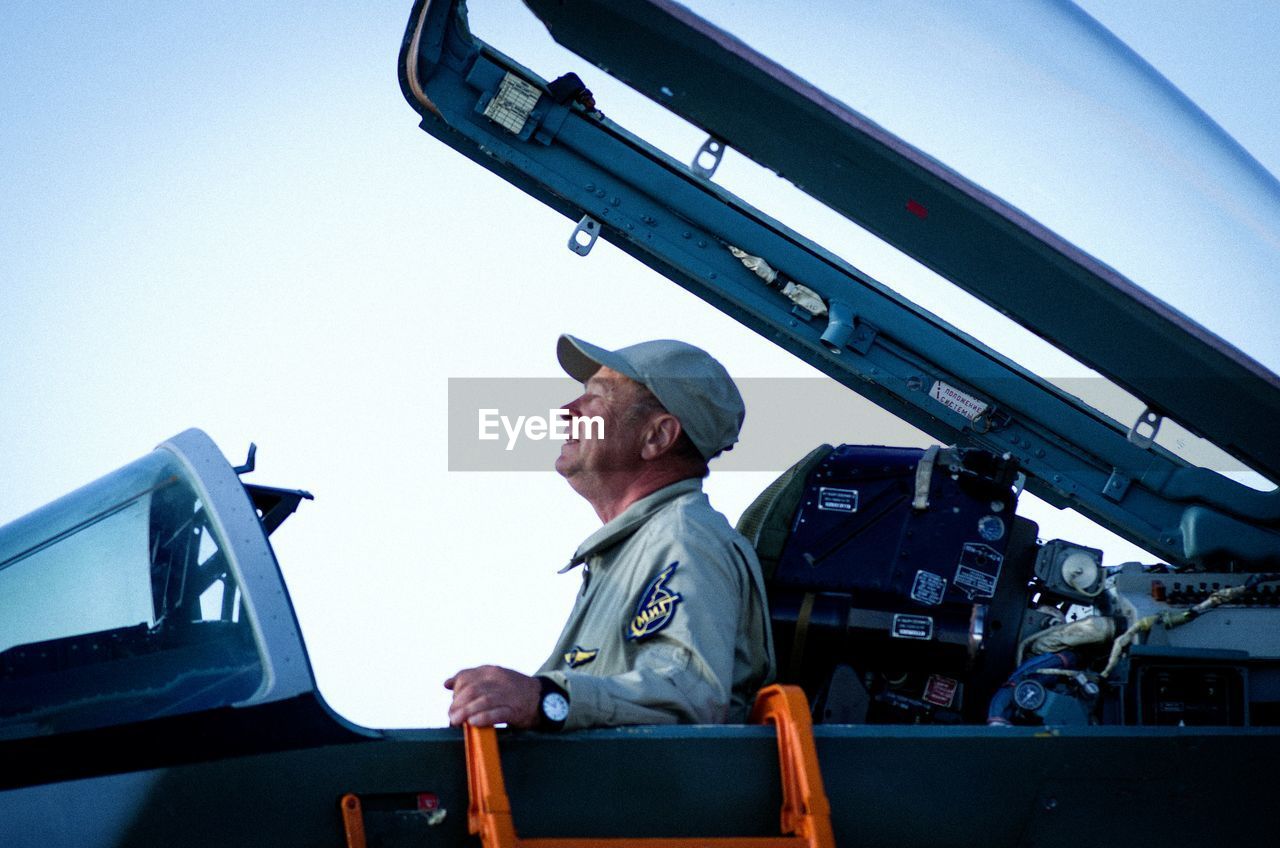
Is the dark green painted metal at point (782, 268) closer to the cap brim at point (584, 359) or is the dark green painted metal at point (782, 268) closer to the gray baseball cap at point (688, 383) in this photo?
the cap brim at point (584, 359)

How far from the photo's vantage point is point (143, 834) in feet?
6.70

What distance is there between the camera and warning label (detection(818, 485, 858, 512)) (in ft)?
10.7

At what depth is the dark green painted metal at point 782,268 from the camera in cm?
388

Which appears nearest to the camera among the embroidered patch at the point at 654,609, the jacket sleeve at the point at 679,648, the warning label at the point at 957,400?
the jacket sleeve at the point at 679,648

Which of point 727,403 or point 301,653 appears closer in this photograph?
point 301,653

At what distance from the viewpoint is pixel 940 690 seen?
3.12m

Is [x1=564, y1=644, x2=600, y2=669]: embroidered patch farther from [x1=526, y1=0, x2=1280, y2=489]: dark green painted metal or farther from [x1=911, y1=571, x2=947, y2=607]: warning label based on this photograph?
[x1=526, y1=0, x2=1280, y2=489]: dark green painted metal

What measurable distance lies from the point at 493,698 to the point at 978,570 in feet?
4.52

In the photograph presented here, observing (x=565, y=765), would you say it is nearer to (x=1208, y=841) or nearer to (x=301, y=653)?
(x=301, y=653)

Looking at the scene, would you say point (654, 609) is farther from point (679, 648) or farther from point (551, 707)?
point (551, 707)

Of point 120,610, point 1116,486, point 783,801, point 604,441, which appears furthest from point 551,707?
point 1116,486

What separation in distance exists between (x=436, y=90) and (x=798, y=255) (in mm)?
1032

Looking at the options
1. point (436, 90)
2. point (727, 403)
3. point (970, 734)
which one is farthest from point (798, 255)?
point (970, 734)

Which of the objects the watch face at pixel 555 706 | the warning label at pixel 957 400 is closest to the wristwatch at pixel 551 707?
the watch face at pixel 555 706
